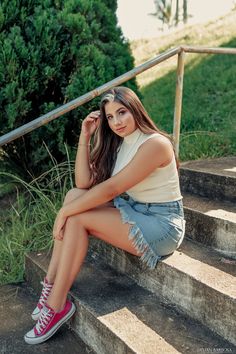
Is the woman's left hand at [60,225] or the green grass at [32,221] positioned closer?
the woman's left hand at [60,225]

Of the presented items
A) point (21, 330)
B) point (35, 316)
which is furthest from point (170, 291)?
point (21, 330)

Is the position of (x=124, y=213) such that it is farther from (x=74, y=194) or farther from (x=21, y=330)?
(x=21, y=330)

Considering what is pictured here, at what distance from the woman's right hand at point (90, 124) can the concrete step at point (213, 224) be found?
785 millimetres

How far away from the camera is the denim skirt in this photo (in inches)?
93.4

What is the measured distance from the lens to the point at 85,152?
276cm

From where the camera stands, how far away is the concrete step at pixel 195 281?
6.89ft

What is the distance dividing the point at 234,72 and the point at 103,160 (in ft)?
12.5

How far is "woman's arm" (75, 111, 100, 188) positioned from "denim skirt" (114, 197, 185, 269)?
12.8 inches

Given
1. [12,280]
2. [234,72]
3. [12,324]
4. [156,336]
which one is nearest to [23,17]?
[12,280]

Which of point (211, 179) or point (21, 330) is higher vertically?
point (211, 179)

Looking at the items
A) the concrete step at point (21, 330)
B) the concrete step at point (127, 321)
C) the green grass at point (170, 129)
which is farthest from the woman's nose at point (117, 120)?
the concrete step at point (21, 330)

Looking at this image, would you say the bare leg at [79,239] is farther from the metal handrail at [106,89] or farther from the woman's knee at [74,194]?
the metal handrail at [106,89]

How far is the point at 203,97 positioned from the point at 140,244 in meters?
3.76

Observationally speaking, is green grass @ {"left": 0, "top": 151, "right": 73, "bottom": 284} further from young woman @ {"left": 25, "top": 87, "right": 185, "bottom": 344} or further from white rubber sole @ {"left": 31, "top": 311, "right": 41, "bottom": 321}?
young woman @ {"left": 25, "top": 87, "right": 185, "bottom": 344}
